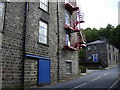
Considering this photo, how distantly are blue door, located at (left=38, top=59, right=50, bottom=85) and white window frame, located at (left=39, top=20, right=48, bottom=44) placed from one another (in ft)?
6.11

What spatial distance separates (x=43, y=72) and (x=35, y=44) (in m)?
2.57

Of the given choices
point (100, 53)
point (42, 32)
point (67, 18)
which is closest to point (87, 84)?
point (42, 32)

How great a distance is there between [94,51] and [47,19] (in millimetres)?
32703

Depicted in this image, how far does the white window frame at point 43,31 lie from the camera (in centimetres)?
1557

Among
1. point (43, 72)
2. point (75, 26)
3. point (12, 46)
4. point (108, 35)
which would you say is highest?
point (108, 35)

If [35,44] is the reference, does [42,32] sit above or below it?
above

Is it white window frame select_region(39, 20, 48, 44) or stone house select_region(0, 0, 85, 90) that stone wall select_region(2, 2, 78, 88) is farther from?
white window frame select_region(39, 20, 48, 44)

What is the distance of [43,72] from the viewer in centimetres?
1513

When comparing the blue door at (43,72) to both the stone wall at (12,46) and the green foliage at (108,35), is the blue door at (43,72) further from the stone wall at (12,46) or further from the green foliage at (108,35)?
the green foliage at (108,35)

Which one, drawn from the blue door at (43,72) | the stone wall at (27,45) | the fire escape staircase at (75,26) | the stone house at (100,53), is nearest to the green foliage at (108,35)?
the stone house at (100,53)

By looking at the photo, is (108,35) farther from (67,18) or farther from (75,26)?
(67,18)

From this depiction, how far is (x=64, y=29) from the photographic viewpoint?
66.2ft

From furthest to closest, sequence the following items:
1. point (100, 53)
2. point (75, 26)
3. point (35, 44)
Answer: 1. point (100, 53)
2. point (75, 26)
3. point (35, 44)

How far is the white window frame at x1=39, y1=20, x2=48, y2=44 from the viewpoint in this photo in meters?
15.6
